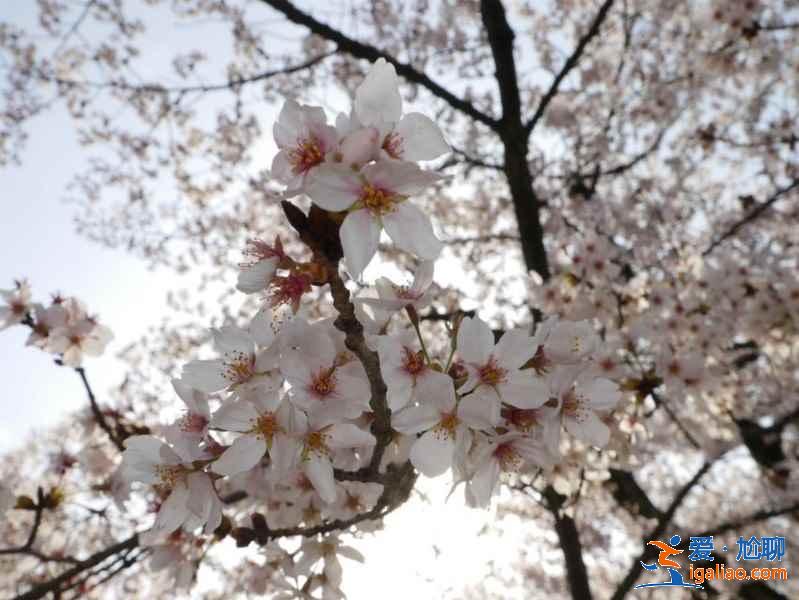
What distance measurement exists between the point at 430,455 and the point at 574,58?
164 inches

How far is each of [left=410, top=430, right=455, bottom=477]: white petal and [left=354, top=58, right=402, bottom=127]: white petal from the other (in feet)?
2.69

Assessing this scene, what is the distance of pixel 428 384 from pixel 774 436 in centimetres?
644

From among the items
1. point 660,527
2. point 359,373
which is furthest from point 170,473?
point 660,527

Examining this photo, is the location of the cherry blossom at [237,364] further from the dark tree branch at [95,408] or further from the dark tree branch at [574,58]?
Result: the dark tree branch at [574,58]

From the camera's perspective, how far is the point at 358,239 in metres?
1.27

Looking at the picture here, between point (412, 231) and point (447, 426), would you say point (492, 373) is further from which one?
point (412, 231)

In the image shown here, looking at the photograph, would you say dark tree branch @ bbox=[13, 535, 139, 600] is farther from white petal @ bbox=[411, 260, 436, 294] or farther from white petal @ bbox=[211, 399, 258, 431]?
white petal @ bbox=[411, 260, 436, 294]

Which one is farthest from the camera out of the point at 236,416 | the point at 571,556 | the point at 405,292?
the point at 571,556

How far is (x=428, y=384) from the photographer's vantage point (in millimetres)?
1377

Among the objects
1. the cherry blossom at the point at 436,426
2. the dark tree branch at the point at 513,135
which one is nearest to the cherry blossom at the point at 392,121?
the cherry blossom at the point at 436,426

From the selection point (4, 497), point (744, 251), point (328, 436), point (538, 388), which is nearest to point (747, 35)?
point (744, 251)

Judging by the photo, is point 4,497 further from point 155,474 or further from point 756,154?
point 756,154

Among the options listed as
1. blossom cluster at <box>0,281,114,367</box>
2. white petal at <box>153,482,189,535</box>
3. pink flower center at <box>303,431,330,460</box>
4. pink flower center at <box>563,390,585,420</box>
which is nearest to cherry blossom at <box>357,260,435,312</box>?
pink flower center at <box>303,431,330,460</box>

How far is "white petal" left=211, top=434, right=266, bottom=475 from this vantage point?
1415mm
